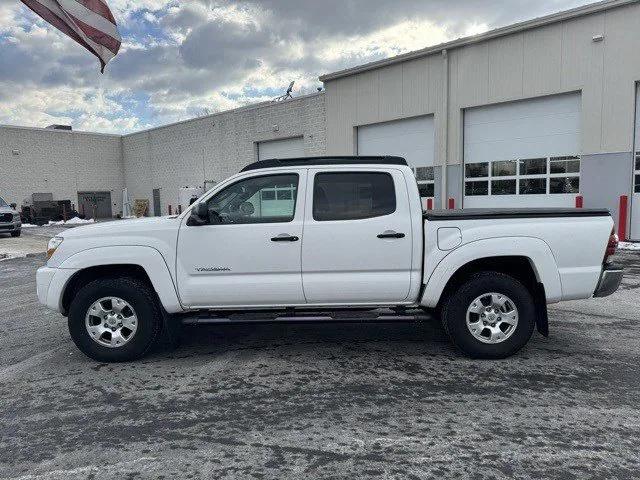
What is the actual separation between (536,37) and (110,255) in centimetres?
1528

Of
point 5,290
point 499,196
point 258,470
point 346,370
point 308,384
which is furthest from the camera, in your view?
point 499,196

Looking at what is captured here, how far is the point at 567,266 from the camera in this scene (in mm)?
4848

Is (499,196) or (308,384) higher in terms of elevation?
(499,196)

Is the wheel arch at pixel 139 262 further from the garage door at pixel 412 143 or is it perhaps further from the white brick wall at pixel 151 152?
the white brick wall at pixel 151 152

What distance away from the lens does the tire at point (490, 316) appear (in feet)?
15.9

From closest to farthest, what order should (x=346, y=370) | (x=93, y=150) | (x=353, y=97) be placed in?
(x=346, y=370)
(x=353, y=97)
(x=93, y=150)

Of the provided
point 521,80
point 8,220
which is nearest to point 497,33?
point 521,80

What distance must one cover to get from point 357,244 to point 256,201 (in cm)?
110

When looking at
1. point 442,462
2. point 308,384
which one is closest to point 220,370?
point 308,384

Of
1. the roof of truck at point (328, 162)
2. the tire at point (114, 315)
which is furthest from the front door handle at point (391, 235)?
the tire at point (114, 315)

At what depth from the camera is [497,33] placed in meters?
16.2

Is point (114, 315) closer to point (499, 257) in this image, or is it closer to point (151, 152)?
point (499, 257)

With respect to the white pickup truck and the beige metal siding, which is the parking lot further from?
the beige metal siding

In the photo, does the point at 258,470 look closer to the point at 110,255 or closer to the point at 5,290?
the point at 110,255
